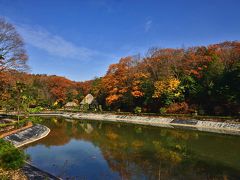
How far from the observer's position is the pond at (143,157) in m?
13.2

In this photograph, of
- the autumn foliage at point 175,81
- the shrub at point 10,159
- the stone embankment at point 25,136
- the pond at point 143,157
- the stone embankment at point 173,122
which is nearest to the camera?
the shrub at point 10,159

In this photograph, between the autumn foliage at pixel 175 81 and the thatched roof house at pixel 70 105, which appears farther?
the thatched roof house at pixel 70 105

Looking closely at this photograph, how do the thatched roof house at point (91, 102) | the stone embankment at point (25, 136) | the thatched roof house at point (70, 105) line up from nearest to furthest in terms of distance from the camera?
the stone embankment at point (25, 136) → the thatched roof house at point (91, 102) → the thatched roof house at point (70, 105)

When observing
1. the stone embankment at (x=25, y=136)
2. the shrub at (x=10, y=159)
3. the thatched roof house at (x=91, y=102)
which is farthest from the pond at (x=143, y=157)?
the thatched roof house at (x=91, y=102)

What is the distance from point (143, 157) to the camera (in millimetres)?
16703

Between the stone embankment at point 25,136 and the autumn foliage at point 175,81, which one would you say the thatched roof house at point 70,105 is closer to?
the autumn foliage at point 175,81

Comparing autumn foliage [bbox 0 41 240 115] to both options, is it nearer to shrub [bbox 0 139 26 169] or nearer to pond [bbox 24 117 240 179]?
pond [bbox 24 117 240 179]

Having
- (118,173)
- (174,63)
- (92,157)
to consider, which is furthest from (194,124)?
(118,173)

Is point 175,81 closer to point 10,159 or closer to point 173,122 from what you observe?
point 173,122

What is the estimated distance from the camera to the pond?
43.5ft

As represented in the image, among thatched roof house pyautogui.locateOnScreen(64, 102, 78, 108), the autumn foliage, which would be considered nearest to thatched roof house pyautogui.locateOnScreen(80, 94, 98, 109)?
the autumn foliage

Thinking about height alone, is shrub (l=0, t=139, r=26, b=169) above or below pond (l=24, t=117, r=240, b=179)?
above

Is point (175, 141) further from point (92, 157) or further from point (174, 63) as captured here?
point (174, 63)

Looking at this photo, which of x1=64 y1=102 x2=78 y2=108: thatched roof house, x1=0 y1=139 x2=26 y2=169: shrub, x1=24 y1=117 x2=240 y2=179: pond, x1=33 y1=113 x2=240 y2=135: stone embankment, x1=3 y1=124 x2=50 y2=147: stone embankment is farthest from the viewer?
x1=64 y1=102 x2=78 y2=108: thatched roof house
